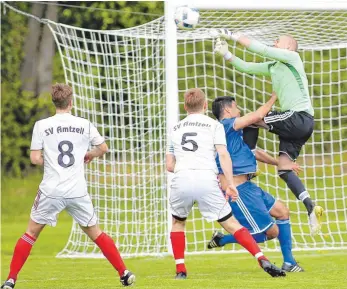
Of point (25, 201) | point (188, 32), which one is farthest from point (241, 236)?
point (25, 201)

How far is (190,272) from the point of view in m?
9.52

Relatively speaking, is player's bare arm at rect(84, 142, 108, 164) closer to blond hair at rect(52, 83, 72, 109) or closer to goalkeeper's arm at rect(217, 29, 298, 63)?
blond hair at rect(52, 83, 72, 109)

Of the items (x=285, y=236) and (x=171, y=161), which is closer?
(x=171, y=161)

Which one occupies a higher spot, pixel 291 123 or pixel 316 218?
pixel 291 123

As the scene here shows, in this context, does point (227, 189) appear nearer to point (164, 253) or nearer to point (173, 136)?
point (173, 136)

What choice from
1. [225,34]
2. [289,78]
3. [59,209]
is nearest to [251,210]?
[289,78]

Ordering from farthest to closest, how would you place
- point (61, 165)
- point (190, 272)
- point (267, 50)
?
1. point (190, 272)
2. point (267, 50)
3. point (61, 165)

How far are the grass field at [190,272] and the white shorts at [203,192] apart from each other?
57 centimetres

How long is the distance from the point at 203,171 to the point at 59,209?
1.19 m

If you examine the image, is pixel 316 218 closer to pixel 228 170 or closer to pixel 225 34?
pixel 228 170

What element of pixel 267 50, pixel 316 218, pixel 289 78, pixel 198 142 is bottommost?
pixel 316 218

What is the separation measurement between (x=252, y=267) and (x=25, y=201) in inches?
454

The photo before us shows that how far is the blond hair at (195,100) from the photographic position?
27.7 ft

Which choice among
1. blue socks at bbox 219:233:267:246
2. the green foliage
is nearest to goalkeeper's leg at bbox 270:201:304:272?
blue socks at bbox 219:233:267:246
